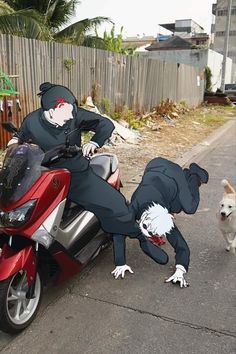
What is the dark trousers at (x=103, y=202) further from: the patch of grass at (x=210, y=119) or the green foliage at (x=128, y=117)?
the patch of grass at (x=210, y=119)

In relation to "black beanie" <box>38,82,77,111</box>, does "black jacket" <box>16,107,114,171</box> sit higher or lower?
lower

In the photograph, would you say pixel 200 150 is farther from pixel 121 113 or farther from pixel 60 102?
pixel 60 102

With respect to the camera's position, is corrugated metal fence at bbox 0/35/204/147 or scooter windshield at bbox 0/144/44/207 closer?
scooter windshield at bbox 0/144/44/207

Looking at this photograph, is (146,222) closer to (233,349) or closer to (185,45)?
(233,349)

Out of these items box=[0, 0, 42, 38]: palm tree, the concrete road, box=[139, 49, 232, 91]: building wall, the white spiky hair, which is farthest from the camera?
box=[139, 49, 232, 91]: building wall

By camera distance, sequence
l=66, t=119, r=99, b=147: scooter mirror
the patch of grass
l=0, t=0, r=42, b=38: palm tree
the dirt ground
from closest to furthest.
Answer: l=66, t=119, r=99, b=147: scooter mirror → the dirt ground → l=0, t=0, r=42, b=38: palm tree → the patch of grass

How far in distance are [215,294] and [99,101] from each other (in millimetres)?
7936

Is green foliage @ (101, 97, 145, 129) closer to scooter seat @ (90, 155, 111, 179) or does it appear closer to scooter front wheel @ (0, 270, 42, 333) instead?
scooter seat @ (90, 155, 111, 179)

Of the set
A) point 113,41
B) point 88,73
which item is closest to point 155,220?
point 88,73

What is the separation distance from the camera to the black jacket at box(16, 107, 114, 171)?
10.4 feet

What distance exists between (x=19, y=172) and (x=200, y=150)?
7.57 metres

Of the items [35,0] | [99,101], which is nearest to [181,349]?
[99,101]

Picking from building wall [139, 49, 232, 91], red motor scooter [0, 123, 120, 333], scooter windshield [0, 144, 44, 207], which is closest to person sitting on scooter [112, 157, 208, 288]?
red motor scooter [0, 123, 120, 333]

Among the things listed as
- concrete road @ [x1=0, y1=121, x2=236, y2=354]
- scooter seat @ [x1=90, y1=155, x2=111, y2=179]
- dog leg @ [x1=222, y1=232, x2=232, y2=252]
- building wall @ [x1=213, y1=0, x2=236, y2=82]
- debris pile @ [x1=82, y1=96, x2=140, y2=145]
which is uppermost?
building wall @ [x1=213, y1=0, x2=236, y2=82]
